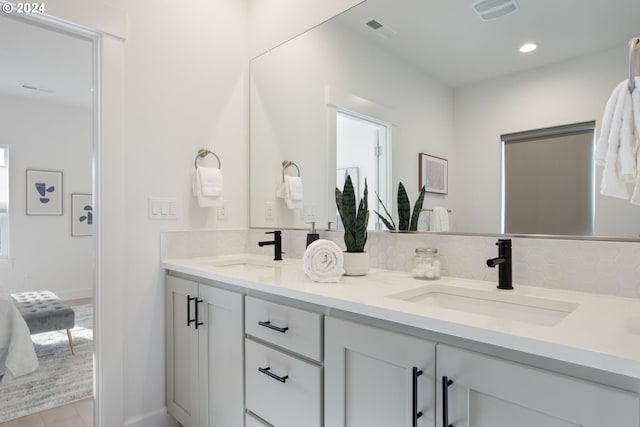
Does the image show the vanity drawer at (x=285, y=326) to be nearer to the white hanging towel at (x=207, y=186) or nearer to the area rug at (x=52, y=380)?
the white hanging towel at (x=207, y=186)

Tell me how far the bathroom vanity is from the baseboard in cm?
13

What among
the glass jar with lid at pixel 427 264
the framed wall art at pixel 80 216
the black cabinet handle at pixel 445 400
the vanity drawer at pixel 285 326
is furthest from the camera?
the framed wall art at pixel 80 216

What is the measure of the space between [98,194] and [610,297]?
1969mm

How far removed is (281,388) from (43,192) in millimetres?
3381

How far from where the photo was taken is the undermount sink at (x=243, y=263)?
1887 millimetres

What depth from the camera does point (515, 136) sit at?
1.25 meters

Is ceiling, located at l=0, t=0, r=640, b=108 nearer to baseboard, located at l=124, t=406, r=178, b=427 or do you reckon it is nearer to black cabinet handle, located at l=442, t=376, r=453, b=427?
black cabinet handle, located at l=442, t=376, r=453, b=427

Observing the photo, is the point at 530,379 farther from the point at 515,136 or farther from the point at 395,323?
the point at 515,136

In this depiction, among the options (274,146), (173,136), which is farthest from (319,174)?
(173,136)

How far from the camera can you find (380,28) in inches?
63.7

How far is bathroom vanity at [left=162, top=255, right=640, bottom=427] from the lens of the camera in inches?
26.7

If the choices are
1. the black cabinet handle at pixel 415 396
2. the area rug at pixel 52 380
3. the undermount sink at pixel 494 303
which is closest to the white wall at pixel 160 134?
the area rug at pixel 52 380

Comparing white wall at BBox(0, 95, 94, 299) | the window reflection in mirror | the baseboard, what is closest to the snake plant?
the window reflection in mirror

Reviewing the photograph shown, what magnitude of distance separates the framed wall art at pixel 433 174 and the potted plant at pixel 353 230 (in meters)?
0.25
